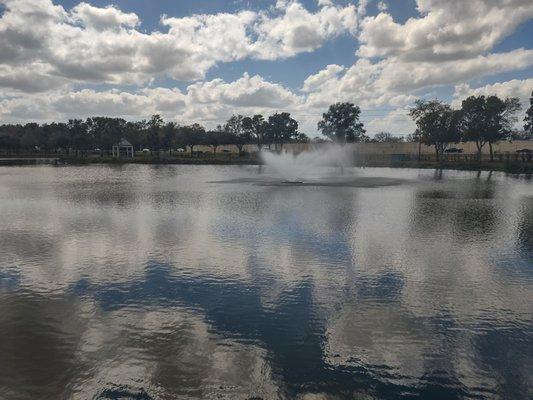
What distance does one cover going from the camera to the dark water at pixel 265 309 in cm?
1184

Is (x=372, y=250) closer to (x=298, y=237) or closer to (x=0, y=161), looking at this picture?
(x=298, y=237)

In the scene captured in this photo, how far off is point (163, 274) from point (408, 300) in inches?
451

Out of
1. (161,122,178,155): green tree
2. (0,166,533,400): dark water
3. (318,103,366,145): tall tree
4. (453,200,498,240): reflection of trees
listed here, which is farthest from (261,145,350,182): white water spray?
(0,166,533,400): dark water

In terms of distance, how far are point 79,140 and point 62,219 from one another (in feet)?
508

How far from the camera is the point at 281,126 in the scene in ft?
592

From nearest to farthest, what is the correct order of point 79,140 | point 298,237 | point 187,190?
1. point 298,237
2. point 187,190
3. point 79,140

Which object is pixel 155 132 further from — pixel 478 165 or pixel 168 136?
pixel 478 165

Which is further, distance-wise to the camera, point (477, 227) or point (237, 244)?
point (477, 227)

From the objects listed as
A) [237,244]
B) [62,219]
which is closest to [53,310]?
[237,244]

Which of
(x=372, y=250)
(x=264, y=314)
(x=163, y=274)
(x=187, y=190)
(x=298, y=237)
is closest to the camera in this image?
(x=264, y=314)

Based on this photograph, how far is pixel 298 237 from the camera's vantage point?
1116 inches

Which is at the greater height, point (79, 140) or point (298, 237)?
point (79, 140)

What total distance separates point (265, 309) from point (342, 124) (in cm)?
15839

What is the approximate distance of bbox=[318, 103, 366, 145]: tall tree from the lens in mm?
166375
